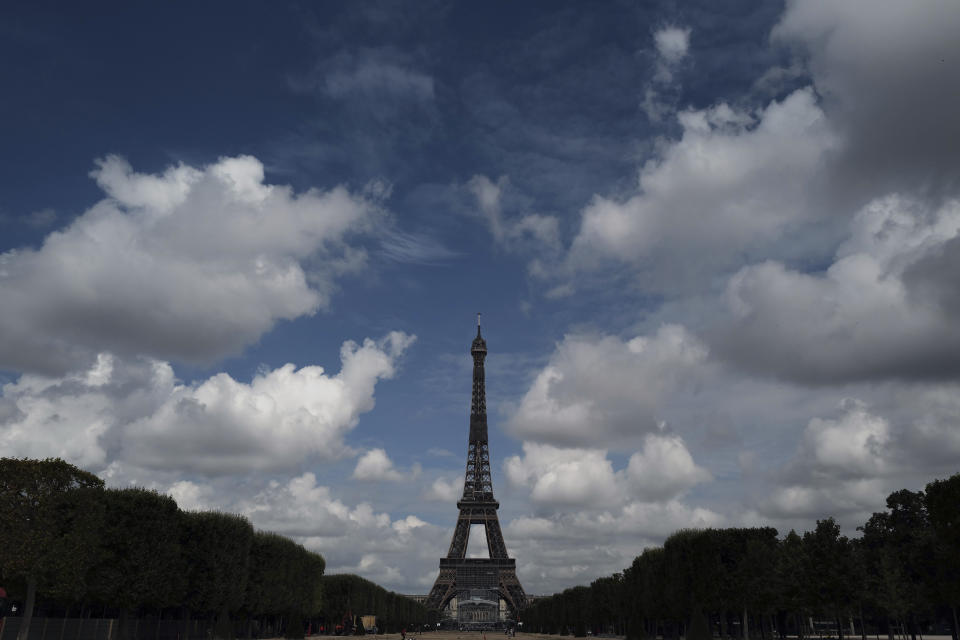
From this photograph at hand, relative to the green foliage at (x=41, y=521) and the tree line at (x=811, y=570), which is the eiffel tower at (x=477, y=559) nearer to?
the tree line at (x=811, y=570)

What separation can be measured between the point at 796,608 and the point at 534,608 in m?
124

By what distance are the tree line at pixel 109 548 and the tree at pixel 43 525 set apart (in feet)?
0.19

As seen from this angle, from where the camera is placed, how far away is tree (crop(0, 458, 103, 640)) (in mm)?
49000

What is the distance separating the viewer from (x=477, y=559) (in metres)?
174

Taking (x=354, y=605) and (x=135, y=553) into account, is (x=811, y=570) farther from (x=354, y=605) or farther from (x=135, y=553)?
(x=354, y=605)

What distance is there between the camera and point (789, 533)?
8419 centimetres

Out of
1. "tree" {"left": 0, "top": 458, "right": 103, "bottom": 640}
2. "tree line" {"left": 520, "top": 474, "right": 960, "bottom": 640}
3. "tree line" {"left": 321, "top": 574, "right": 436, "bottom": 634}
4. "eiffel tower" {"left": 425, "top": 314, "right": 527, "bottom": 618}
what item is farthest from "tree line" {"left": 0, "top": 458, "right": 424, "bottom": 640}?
"eiffel tower" {"left": 425, "top": 314, "right": 527, "bottom": 618}

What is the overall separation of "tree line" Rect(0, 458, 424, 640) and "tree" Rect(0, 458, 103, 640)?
59mm

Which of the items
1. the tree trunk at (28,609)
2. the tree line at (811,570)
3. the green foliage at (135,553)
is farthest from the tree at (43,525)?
the tree line at (811,570)

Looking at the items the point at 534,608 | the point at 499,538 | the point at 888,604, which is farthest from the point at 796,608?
the point at 534,608

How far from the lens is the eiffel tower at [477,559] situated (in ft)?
555

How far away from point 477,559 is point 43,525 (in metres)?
133

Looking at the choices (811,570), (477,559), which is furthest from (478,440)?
(811,570)

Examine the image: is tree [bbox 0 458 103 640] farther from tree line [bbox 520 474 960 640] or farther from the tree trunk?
tree line [bbox 520 474 960 640]
